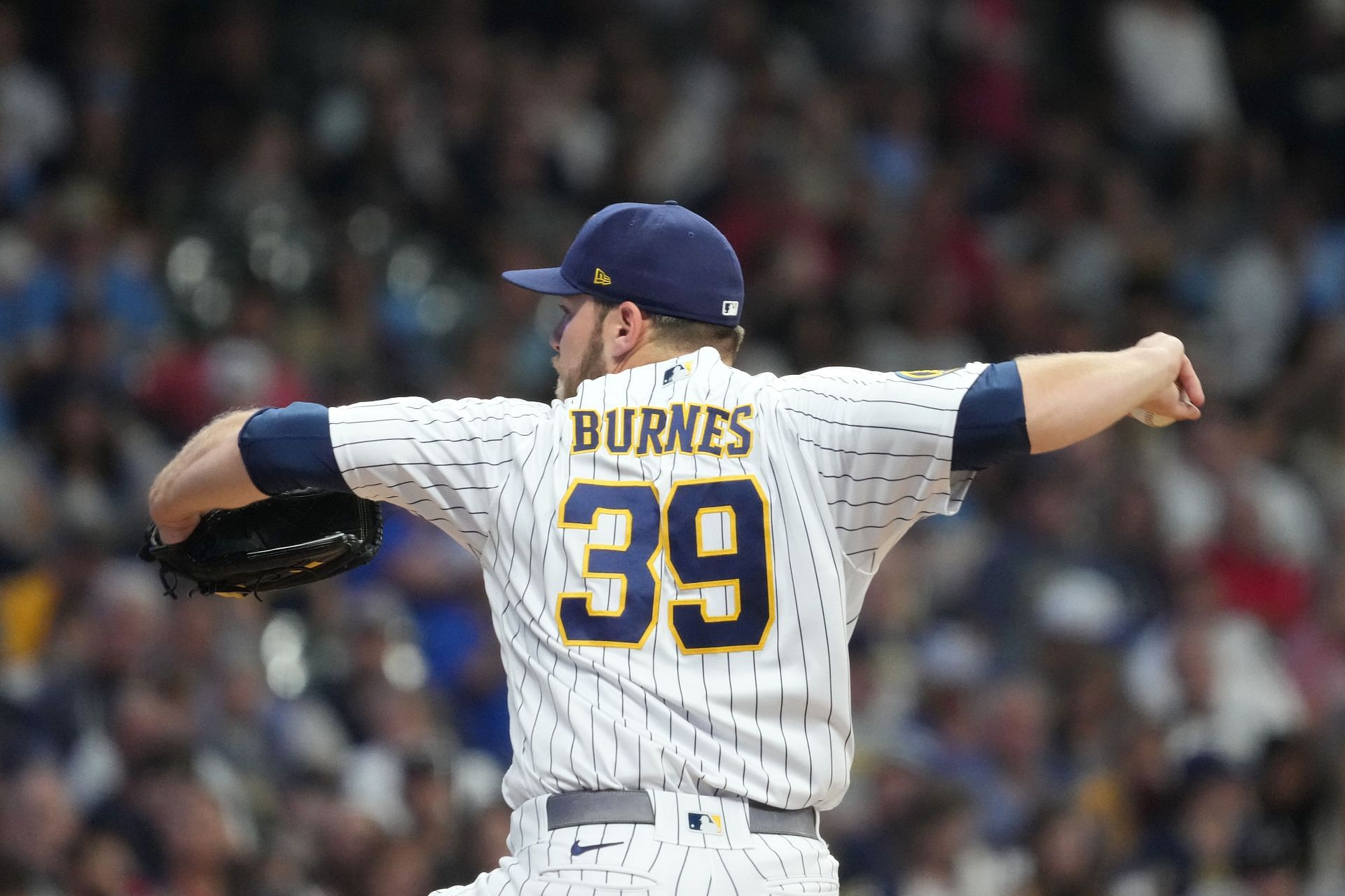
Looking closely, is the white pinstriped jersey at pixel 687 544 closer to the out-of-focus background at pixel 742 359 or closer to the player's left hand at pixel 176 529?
the player's left hand at pixel 176 529

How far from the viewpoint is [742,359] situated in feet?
29.5

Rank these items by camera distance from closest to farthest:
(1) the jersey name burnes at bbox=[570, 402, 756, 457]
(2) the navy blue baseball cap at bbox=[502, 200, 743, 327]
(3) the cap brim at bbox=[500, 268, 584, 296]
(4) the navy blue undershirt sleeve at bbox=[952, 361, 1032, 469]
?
1. (4) the navy blue undershirt sleeve at bbox=[952, 361, 1032, 469]
2. (1) the jersey name burnes at bbox=[570, 402, 756, 457]
3. (2) the navy blue baseball cap at bbox=[502, 200, 743, 327]
4. (3) the cap brim at bbox=[500, 268, 584, 296]

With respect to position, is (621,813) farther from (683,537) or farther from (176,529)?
(176,529)

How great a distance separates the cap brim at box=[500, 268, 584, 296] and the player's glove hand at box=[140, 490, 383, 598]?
0.51m

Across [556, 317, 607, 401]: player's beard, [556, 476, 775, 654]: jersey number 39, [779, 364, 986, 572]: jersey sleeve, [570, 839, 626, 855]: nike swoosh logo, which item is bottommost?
[570, 839, 626, 855]: nike swoosh logo

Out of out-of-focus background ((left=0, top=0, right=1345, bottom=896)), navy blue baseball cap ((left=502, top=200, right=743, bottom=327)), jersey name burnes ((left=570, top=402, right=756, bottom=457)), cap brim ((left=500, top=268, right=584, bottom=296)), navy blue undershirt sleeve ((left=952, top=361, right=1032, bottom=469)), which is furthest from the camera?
out-of-focus background ((left=0, top=0, right=1345, bottom=896))

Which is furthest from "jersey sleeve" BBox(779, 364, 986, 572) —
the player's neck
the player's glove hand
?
the player's glove hand

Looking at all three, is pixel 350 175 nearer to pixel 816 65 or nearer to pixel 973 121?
pixel 816 65

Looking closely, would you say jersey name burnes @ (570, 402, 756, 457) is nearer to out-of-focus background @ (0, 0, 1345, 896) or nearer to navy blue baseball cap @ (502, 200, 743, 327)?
navy blue baseball cap @ (502, 200, 743, 327)

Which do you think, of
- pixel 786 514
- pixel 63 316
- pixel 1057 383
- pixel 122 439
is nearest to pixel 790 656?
pixel 786 514

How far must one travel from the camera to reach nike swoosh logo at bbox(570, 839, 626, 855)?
2.79 m

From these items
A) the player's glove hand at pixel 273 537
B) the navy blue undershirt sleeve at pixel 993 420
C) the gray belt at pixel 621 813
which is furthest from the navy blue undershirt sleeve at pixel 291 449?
the navy blue undershirt sleeve at pixel 993 420

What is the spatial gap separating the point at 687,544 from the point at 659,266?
55cm

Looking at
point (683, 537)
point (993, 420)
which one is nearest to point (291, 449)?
point (683, 537)
